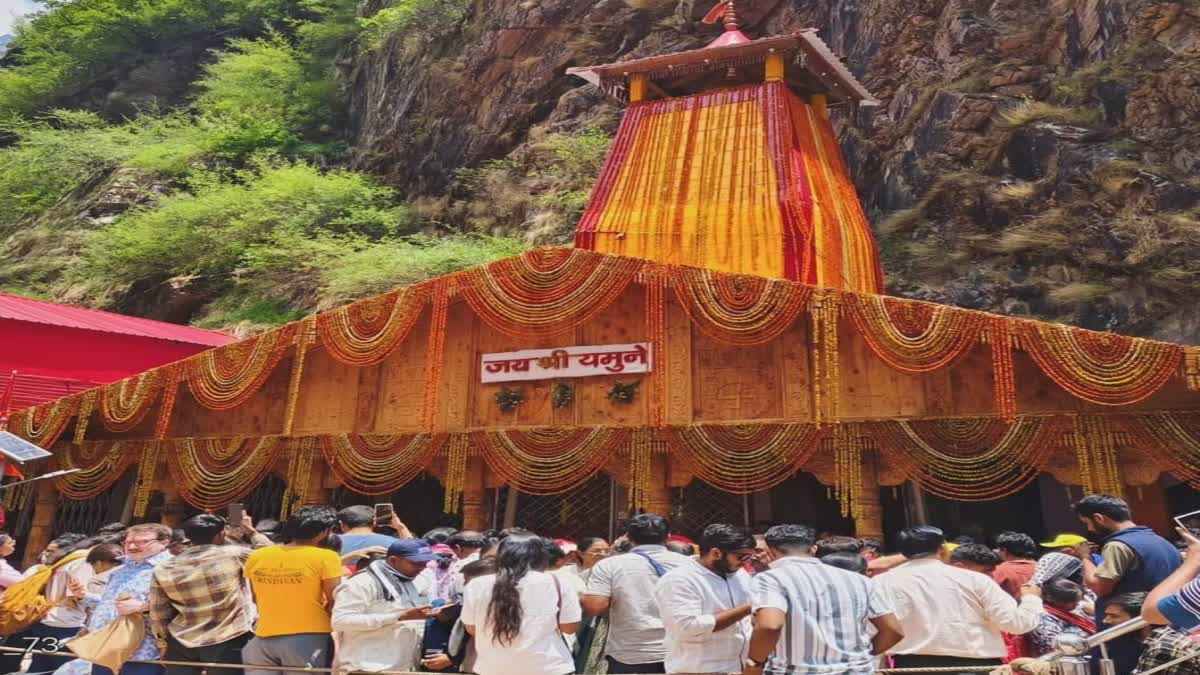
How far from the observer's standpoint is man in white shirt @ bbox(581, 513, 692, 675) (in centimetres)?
450

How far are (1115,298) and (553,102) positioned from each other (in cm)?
1615

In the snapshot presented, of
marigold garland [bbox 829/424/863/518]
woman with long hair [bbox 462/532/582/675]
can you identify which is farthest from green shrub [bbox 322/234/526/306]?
woman with long hair [bbox 462/532/582/675]

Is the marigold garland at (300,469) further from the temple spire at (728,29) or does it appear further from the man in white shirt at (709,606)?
the temple spire at (728,29)

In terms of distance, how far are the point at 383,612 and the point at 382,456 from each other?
6.70m

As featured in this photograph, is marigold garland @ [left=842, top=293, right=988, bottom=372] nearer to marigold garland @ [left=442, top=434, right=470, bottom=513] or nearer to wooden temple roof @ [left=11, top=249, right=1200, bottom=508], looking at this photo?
wooden temple roof @ [left=11, top=249, right=1200, bottom=508]

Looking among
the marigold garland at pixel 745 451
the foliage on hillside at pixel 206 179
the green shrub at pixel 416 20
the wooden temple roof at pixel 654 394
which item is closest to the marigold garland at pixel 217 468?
the wooden temple roof at pixel 654 394

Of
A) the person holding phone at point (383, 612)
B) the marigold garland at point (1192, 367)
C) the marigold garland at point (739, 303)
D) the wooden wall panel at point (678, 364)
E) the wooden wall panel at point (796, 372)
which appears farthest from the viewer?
the wooden wall panel at point (678, 364)

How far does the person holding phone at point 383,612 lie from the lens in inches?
173

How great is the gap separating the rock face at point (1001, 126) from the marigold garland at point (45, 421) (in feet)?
51.7

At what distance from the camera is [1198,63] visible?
1655 cm

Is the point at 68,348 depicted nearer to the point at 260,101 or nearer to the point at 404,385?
the point at 404,385

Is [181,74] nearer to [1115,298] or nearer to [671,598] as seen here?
[1115,298]

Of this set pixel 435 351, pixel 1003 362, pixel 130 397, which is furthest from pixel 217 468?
pixel 1003 362

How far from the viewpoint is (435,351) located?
34.8ft
